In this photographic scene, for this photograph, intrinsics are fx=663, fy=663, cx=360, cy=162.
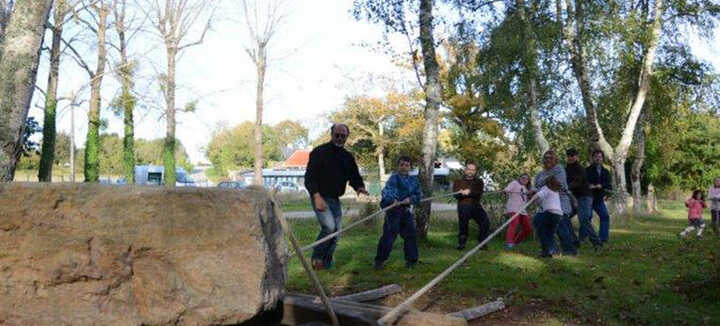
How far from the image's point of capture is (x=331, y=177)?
8.48 metres

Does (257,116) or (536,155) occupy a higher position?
(257,116)

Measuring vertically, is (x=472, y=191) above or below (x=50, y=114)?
below

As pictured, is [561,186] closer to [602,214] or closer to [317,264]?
[602,214]

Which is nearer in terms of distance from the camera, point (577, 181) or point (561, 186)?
point (561, 186)

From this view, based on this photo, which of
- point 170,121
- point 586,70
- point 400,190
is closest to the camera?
point 400,190

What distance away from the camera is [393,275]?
27.2 ft

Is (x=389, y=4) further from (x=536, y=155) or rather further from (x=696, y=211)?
(x=536, y=155)

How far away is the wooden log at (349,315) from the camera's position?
14.6ft

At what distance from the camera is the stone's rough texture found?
3393 mm

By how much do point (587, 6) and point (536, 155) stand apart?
6.48m

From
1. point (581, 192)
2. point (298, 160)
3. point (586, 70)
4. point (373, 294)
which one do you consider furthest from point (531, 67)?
point (298, 160)

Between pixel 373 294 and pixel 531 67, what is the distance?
51.6ft

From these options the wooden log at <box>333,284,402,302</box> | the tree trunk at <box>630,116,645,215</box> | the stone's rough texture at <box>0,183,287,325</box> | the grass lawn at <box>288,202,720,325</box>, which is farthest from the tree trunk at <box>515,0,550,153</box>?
the stone's rough texture at <box>0,183,287,325</box>

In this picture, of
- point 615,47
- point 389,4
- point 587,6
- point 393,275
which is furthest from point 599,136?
point 393,275
